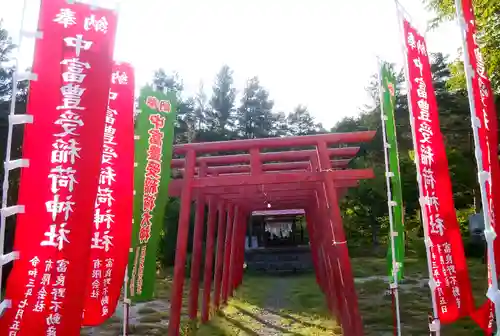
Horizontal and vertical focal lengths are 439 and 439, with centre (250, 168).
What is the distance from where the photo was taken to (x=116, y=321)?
10820 millimetres

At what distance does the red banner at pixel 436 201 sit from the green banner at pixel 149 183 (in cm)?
351

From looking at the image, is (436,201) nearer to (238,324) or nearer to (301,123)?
(238,324)

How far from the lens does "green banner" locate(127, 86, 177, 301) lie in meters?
5.84

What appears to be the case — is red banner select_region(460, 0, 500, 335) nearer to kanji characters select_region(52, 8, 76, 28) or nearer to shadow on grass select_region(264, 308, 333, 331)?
kanji characters select_region(52, 8, 76, 28)

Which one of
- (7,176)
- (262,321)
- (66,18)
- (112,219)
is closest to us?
(7,176)

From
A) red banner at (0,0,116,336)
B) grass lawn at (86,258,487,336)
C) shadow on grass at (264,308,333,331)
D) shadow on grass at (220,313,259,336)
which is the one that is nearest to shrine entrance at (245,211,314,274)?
grass lawn at (86,258,487,336)

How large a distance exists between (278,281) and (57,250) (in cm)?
1553

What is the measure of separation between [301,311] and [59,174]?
9455mm

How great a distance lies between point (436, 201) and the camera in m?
4.68

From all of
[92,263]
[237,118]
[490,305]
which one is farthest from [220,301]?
[237,118]

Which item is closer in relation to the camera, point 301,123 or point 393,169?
point 393,169

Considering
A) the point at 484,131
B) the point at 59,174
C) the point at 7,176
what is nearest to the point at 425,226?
the point at 484,131

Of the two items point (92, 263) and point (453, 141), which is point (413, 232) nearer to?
point (453, 141)

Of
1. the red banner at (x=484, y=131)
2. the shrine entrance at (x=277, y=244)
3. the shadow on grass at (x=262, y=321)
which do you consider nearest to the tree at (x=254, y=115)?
the shrine entrance at (x=277, y=244)
